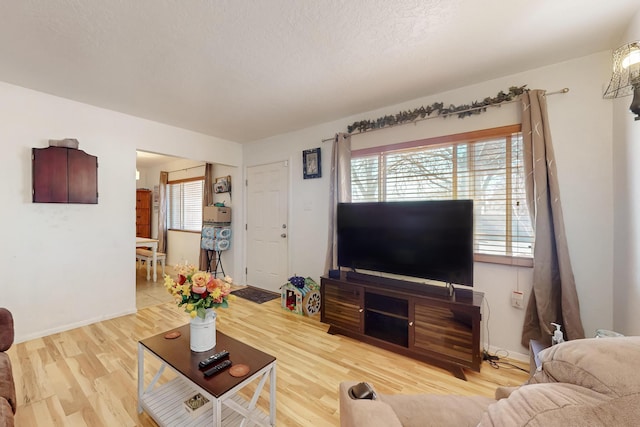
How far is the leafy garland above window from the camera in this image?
7.33ft

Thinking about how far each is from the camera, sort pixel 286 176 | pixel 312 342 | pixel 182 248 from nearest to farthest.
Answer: pixel 312 342 → pixel 286 176 → pixel 182 248

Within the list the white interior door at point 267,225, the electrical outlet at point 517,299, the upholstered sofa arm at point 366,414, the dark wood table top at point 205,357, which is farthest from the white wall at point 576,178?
the white interior door at point 267,225

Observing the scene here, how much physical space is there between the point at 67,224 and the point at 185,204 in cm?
292

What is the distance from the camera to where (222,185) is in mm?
4699

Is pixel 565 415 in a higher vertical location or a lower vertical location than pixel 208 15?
lower

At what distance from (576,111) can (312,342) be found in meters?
2.98

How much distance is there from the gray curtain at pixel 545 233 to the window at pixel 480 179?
0.11 m

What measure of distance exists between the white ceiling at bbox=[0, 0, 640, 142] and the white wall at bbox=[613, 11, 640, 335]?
56 cm

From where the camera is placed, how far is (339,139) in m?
3.15

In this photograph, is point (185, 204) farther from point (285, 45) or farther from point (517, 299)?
point (517, 299)

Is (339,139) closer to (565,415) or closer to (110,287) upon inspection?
(565,415)

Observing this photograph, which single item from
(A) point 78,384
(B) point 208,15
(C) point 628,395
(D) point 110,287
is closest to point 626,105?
(C) point 628,395

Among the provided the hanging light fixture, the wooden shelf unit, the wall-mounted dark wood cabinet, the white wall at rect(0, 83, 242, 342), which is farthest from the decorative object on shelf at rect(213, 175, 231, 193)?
the hanging light fixture

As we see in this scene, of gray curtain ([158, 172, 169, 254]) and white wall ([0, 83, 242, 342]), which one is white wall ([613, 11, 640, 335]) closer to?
white wall ([0, 83, 242, 342])
